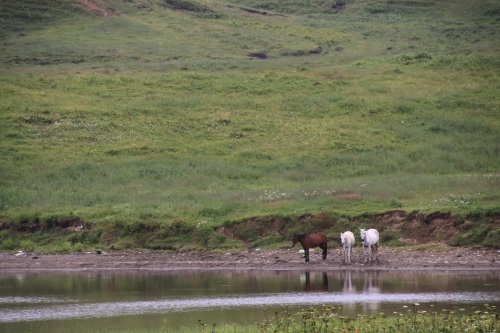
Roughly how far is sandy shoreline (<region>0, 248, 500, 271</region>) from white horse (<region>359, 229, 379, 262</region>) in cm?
34

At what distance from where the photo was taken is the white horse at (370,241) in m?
30.3

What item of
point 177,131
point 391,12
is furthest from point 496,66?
point 391,12

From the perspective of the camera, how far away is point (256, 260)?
107ft

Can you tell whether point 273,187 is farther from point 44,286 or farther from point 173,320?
point 173,320

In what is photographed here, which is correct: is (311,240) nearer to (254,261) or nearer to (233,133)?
(254,261)

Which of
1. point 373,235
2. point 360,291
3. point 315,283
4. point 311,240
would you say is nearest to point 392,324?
point 360,291

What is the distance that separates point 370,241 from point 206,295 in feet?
23.5

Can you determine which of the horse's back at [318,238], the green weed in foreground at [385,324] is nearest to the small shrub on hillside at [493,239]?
the horse's back at [318,238]

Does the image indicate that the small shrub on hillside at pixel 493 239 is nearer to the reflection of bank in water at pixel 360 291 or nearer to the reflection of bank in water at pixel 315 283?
the reflection of bank in water at pixel 360 291

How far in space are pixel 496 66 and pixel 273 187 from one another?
28.9 metres

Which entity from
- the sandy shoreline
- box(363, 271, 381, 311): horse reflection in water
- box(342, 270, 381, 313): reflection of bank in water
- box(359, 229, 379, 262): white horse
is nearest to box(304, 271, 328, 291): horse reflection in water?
box(342, 270, 381, 313): reflection of bank in water

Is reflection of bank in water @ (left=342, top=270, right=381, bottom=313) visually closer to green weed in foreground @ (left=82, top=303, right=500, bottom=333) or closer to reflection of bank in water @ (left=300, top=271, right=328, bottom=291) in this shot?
reflection of bank in water @ (left=300, top=271, right=328, bottom=291)

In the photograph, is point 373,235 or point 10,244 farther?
point 10,244

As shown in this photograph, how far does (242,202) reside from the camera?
3756 cm
